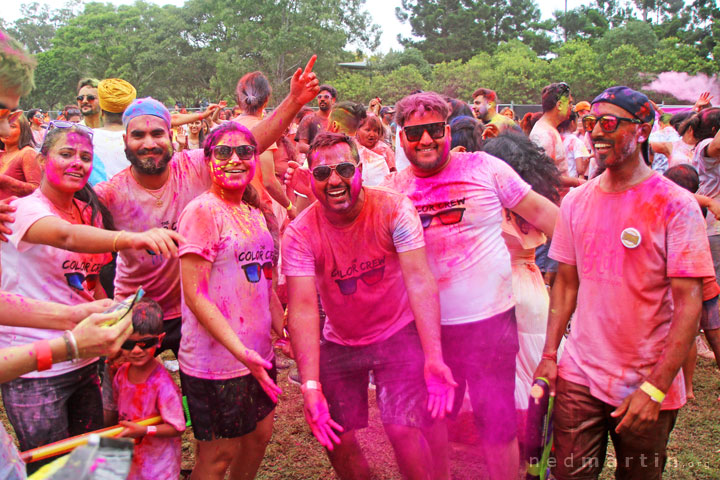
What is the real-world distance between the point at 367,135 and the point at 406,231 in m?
3.36

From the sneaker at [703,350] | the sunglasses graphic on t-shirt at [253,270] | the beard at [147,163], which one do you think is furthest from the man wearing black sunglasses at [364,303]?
the sneaker at [703,350]

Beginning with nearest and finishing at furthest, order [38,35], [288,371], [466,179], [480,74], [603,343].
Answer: [603,343] < [466,179] < [288,371] < [480,74] < [38,35]

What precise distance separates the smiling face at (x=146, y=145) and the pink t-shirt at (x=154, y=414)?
1191 mm

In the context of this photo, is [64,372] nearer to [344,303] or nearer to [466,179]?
[344,303]

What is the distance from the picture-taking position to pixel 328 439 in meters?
2.94

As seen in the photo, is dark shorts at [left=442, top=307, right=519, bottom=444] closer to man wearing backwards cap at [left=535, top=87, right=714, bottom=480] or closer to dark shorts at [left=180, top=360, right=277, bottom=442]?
man wearing backwards cap at [left=535, top=87, right=714, bottom=480]

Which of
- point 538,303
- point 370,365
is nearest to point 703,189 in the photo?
point 538,303

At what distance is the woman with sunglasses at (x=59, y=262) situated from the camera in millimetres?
2814

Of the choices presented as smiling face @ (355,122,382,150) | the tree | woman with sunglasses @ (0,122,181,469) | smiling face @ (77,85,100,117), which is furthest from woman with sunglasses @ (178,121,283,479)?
the tree

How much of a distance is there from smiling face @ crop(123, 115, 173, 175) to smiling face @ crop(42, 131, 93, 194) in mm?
251

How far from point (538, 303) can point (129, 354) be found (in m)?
2.57

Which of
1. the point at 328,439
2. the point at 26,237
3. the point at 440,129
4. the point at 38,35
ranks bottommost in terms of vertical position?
the point at 328,439

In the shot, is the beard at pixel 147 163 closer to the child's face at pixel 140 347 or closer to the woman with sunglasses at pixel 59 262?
the woman with sunglasses at pixel 59 262

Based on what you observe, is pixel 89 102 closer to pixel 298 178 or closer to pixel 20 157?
pixel 20 157
